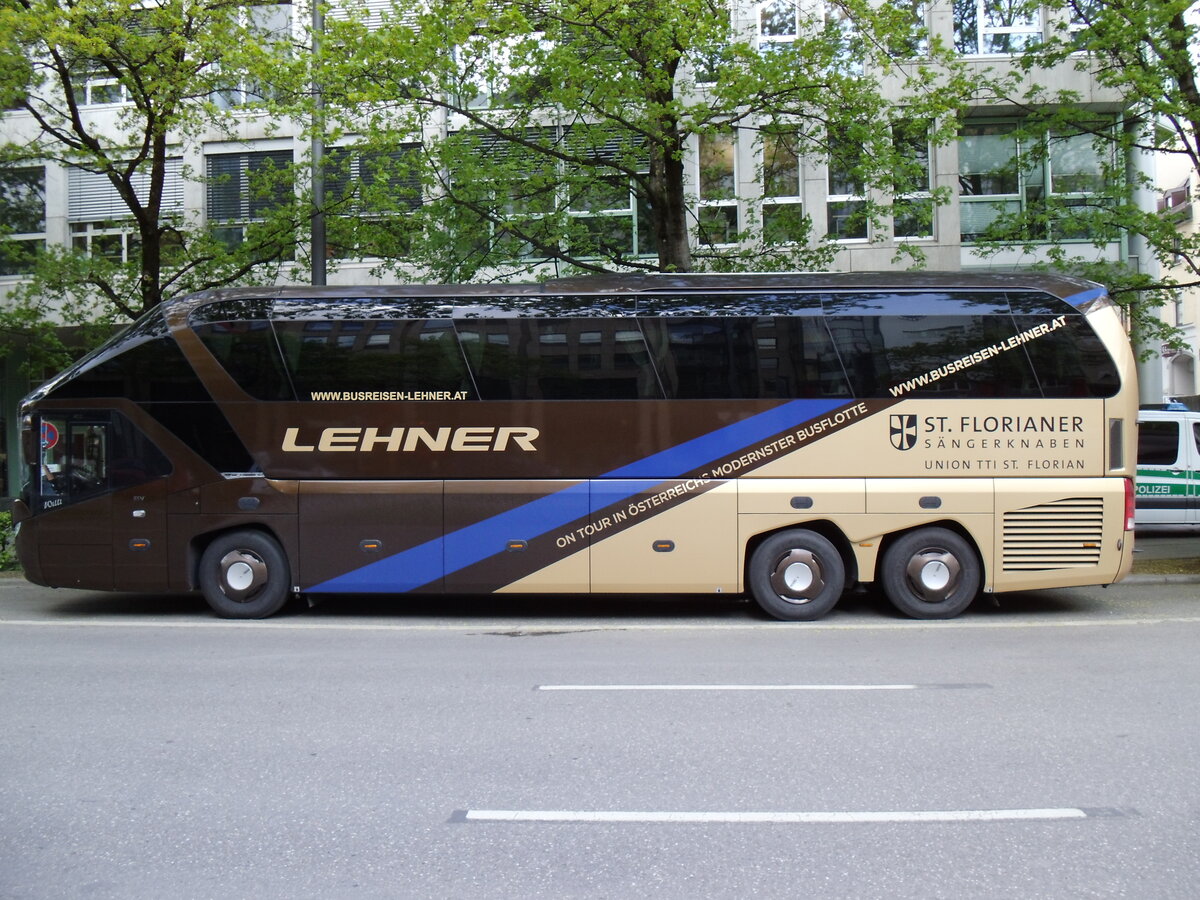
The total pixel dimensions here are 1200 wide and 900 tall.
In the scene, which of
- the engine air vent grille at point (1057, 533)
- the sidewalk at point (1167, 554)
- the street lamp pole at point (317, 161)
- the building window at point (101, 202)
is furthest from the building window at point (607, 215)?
the building window at point (101, 202)

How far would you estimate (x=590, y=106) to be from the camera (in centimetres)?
1380

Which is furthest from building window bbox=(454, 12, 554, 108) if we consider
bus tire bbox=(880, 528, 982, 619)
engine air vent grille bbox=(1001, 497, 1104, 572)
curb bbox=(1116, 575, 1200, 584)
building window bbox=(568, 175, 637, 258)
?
curb bbox=(1116, 575, 1200, 584)

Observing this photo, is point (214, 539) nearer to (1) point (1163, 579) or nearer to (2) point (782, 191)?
(1) point (1163, 579)

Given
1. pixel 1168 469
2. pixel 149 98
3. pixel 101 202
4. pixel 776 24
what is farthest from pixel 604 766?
pixel 101 202

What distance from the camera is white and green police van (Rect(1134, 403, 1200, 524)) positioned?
17.2 meters

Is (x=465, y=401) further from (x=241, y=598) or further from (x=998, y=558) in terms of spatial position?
(x=998, y=558)

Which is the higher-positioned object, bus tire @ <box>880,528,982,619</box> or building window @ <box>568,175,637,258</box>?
building window @ <box>568,175,637,258</box>

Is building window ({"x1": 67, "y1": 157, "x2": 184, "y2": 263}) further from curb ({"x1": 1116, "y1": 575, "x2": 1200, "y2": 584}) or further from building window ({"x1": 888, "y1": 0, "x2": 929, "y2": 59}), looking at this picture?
curb ({"x1": 1116, "y1": 575, "x2": 1200, "y2": 584})

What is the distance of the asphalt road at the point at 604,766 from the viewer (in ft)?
13.4

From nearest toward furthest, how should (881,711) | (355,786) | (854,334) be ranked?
1. (355,786)
2. (881,711)
3. (854,334)

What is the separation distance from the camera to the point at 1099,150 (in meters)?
15.3

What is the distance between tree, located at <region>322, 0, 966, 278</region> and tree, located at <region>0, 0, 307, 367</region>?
158 centimetres

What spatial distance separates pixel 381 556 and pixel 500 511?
4.60ft

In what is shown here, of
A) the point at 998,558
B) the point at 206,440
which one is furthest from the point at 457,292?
the point at 998,558
